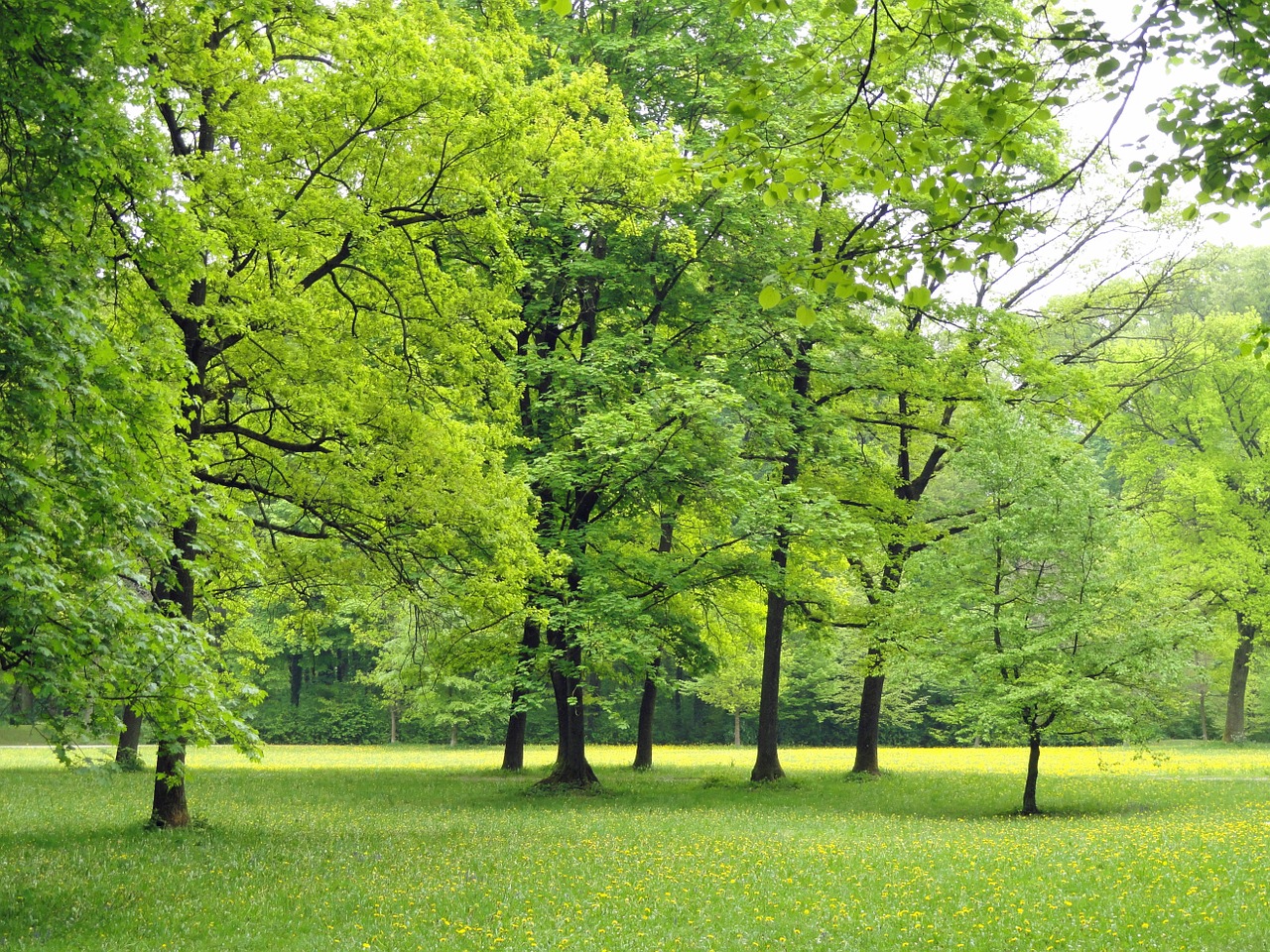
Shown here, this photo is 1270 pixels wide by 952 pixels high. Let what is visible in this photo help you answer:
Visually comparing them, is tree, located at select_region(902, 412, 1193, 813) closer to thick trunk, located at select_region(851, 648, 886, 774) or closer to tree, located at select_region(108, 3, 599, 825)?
thick trunk, located at select_region(851, 648, 886, 774)

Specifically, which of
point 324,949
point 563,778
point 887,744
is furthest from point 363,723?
point 324,949

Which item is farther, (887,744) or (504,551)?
(887,744)

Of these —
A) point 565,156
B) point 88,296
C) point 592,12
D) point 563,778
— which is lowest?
point 563,778

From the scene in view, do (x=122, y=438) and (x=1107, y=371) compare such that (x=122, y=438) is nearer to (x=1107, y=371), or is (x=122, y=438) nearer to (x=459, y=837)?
(x=459, y=837)

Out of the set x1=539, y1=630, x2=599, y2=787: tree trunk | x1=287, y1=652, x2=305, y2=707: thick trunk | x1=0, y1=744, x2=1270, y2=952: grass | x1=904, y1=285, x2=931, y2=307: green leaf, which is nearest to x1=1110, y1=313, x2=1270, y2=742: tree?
x1=0, y1=744, x2=1270, y2=952: grass

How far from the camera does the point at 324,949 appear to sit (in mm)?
8617

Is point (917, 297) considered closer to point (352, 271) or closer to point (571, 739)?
point (352, 271)

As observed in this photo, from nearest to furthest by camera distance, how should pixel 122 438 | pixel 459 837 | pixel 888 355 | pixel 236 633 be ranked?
pixel 122 438, pixel 459 837, pixel 236 633, pixel 888 355

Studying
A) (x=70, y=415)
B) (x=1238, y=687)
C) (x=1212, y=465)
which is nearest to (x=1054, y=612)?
(x=70, y=415)

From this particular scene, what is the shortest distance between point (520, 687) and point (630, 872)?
378 inches

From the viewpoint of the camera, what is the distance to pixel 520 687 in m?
21.3

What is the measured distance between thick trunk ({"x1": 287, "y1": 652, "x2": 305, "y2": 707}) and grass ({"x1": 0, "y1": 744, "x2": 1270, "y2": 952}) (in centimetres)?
4109

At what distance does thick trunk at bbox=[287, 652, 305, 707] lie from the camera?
201ft

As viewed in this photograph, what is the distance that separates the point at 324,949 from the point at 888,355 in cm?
1872
